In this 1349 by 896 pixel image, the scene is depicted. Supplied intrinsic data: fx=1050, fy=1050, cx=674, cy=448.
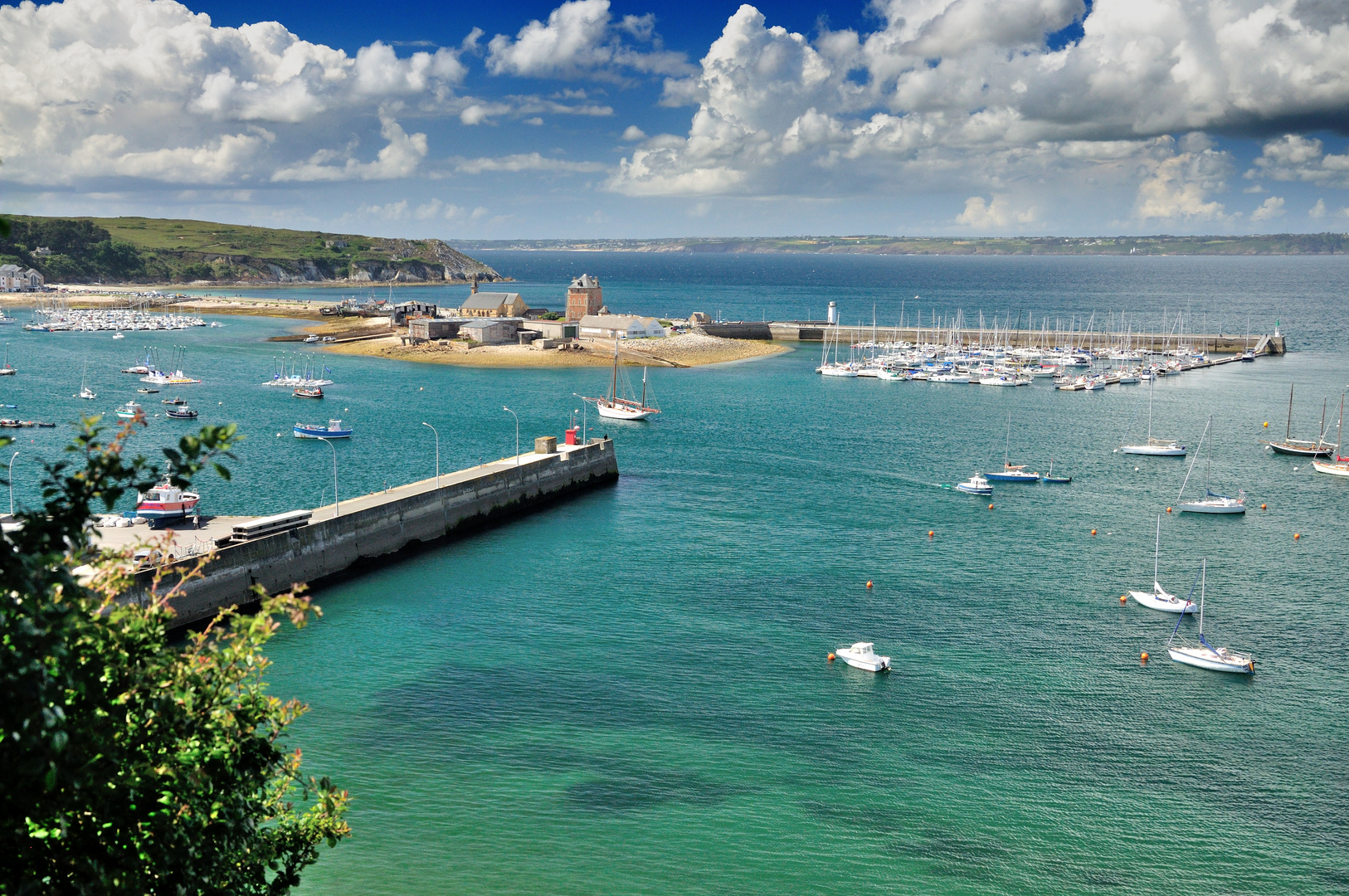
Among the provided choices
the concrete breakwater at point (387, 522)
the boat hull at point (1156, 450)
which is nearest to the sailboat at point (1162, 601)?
the concrete breakwater at point (387, 522)

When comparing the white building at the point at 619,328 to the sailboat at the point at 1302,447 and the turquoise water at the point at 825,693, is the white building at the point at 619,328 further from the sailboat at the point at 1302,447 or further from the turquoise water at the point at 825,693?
the sailboat at the point at 1302,447

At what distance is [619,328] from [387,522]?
102 metres

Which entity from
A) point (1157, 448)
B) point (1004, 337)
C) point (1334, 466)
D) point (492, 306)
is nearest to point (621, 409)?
point (1157, 448)

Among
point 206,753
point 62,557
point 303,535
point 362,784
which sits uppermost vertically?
point 62,557

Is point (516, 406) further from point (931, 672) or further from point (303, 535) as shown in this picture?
point (931, 672)

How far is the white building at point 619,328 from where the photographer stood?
154 m

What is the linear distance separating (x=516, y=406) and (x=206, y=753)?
297 ft

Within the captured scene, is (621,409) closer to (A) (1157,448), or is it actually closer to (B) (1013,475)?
(B) (1013,475)

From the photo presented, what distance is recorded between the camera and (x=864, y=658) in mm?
40094

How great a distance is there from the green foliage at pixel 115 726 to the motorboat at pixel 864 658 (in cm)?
2716

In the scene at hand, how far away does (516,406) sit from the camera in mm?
103875

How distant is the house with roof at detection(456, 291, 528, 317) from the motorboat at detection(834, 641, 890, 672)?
5500 inches

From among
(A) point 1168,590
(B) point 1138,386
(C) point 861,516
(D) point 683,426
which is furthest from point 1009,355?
(A) point 1168,590

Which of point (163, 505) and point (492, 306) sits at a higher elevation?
point (492, 306)
